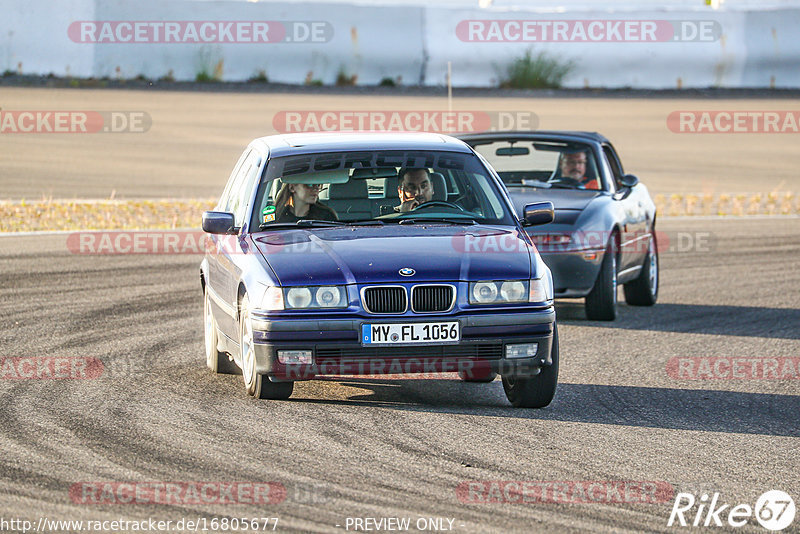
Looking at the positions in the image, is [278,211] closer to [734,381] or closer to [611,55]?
[734,381]

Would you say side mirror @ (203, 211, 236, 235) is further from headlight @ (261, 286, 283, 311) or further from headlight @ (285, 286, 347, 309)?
headlight @ (285, 286, 347, 309)

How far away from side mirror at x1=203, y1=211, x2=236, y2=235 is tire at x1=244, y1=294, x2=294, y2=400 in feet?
2.35

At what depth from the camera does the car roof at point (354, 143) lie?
30.6ft

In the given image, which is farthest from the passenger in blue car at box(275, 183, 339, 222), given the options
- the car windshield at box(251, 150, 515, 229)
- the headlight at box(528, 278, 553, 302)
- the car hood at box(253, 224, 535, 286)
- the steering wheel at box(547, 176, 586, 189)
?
the steering wheel at box(547, 176, 586, 189)

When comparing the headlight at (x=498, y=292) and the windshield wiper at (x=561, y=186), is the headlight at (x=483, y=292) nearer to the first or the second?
the headlight at (x=498, y=292)

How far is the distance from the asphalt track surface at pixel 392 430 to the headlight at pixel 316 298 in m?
0.63

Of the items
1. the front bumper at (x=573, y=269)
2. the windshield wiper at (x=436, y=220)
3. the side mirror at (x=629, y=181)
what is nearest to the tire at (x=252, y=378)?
the windshield wiper at (x=436, y=220)

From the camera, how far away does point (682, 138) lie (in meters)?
38.6

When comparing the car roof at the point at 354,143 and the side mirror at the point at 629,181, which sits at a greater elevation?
the car roof at the point at 354,143

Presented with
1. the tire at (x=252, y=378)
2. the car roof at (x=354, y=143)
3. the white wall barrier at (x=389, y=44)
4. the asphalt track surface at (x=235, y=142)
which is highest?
the car roof at (x=354, y=143)

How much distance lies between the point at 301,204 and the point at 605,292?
3.94 metres

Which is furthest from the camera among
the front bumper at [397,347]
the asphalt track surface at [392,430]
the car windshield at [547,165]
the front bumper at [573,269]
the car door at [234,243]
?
the car windshield at [547,165]

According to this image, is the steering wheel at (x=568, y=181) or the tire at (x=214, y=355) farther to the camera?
the steering wheel at (x=568, y=181)

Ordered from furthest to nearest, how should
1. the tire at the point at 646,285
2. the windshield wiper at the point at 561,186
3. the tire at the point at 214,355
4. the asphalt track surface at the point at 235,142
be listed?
the asphalt track surface at the point at 235,142
the tire at the point at 646,285
the windshield wiper at the point at 561,186
the tire at the point at 214,355
